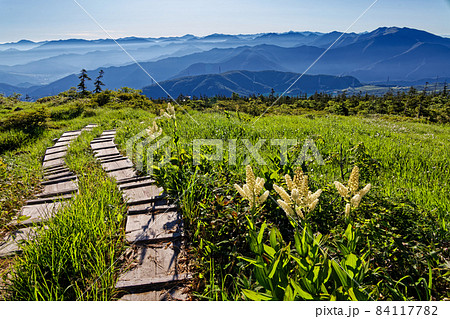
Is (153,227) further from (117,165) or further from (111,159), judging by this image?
(111,159)

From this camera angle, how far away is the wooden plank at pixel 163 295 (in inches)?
84.1

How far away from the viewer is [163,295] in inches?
85.4

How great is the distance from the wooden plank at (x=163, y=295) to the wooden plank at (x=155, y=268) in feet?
0.23

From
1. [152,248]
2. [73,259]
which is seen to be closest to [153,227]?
[152,248]

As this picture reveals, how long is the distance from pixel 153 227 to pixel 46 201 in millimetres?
2374

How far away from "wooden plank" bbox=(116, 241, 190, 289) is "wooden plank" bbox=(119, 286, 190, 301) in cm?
7

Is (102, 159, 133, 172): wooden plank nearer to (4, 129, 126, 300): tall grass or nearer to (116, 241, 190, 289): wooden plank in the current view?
(4, 129, 126, 300): tall grass

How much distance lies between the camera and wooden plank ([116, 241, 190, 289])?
2264 mm

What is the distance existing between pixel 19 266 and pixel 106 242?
0.71 metres

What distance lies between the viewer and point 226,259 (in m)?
2.46

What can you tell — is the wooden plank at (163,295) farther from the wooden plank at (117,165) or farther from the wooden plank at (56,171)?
the wooden plank at (56,171)

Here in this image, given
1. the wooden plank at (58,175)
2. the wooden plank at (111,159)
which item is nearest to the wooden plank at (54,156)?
the wooden plank at (58,175)

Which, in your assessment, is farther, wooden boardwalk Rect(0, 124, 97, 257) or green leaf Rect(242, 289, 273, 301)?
wooden boardwalk Rect(0, 124, 97, 257)

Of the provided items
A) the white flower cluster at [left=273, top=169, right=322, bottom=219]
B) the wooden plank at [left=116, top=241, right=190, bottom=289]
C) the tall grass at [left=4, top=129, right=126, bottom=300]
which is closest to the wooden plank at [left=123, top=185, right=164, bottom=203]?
the tall grass at [left=4, top=129, right=126, bottom=300]
